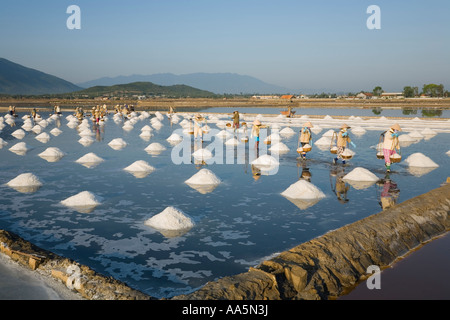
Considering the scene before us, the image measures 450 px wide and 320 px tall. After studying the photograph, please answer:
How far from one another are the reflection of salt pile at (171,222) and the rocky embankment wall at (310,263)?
2066mm

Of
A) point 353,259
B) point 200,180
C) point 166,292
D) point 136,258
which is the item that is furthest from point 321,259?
point 200,180

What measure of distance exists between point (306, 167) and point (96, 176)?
669 cm

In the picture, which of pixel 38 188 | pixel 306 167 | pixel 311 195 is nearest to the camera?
pixel 311 195

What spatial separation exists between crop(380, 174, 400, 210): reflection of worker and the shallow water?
11cm

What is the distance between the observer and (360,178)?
1107cm

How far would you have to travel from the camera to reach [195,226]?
7484 mm

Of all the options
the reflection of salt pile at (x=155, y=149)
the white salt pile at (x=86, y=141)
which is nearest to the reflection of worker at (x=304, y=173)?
the reflection of salt pile at (x=155, y=149)

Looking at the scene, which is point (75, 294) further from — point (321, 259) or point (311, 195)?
point (311, 195)

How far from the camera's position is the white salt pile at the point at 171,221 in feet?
24.1

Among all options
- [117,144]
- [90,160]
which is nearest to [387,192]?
[90,160]

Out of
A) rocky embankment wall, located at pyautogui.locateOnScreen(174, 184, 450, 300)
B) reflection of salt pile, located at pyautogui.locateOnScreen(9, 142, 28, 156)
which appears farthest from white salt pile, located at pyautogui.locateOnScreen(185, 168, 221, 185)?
reflection of salt pile, located at pyautogui.locateOnScreen(9, 142, 28, 156)

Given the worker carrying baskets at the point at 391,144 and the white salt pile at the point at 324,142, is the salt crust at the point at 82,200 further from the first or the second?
the white salt pile at the point at 324,142

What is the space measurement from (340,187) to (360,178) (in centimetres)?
108

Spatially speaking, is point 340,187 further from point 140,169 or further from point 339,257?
point 140,169
